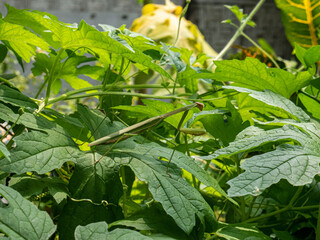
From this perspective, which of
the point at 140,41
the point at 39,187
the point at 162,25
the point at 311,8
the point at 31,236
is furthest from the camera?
the point at 162,25

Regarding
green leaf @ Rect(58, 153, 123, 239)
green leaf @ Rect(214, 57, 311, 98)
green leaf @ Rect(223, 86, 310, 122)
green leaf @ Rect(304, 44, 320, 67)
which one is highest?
green leaf @ Rect(304, 44, 320, 67)

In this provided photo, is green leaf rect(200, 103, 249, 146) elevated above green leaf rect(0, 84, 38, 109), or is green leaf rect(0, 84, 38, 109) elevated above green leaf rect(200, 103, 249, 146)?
green leaf rect(0, 84, 38, 109)

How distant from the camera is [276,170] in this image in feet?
1.25

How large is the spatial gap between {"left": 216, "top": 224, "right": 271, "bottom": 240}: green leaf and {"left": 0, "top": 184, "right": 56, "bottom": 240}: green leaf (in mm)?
176

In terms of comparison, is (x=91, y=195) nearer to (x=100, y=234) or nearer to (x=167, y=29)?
(x=100, y=234)

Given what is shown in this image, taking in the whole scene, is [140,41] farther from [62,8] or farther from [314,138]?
[62,8]

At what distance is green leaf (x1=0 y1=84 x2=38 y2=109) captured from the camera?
0.44m

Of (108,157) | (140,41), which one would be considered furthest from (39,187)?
(140,41)

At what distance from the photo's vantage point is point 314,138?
44 centimetres

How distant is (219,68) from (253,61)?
0.05m

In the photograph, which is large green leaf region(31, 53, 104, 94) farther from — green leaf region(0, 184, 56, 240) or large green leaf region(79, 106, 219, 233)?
green leaf region(0, 184, 56, 240)

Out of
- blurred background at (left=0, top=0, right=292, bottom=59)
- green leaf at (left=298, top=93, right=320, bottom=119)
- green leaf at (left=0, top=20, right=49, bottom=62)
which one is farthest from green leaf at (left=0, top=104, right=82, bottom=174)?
blurred background at (left=0, top=0, right=292, bottom=59)

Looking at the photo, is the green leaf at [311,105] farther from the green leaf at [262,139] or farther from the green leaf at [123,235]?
the green leaf at [123,235]

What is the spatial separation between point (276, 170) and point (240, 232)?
0.29 ft
